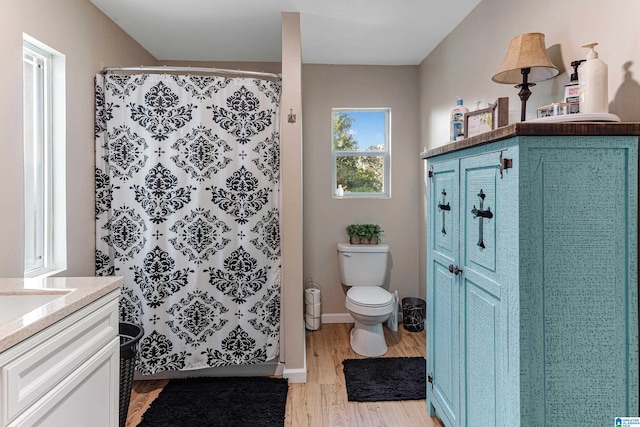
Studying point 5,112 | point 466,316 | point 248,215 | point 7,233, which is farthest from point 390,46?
point 7,233

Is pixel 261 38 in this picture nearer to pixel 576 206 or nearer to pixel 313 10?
pixel 313 10

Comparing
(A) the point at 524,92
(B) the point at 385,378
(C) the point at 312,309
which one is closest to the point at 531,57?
(A) the point at 524,92

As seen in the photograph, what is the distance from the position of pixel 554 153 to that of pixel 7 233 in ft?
7.21

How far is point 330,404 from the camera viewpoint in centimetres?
230

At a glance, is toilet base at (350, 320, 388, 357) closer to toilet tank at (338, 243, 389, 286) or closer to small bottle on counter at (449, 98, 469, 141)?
toilet tank at (338, 243, 389, 286)

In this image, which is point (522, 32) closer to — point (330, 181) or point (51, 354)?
point (330, 181)

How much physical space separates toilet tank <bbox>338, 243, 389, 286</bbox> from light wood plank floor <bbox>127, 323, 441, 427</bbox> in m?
0.64

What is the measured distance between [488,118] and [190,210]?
1781mm

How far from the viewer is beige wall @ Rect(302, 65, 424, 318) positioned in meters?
3.62

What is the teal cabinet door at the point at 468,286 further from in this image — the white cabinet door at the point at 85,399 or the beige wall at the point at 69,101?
the beige wall at the point at 69,101

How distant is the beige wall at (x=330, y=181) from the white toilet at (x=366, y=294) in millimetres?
208

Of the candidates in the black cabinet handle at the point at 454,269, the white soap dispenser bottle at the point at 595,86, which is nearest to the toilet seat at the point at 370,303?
the black cabinet handle at the point at 454,269

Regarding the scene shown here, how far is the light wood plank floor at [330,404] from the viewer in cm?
212

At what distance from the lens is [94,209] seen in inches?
94.1
